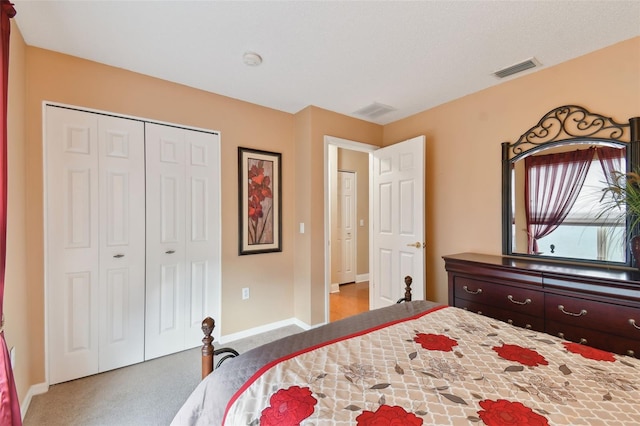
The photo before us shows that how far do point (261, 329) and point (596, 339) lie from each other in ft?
9.06

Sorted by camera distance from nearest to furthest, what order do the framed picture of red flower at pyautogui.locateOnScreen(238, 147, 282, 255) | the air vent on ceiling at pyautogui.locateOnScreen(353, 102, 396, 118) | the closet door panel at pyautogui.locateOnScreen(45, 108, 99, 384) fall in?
the closet door panel at pyautogui.locateOnScreen(45, 108, 99, 384), the framed picture of red flower at pyautogui.locateOnScreen(238, 147, 282, 255), the air vent on ceiling at pyautogui.locateOnScreen(353, 102, 396, 118)

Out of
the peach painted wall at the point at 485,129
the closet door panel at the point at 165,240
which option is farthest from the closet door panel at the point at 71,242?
the peach painted wall at the point at 485,129

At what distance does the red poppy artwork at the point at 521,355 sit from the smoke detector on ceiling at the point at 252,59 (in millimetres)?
2350

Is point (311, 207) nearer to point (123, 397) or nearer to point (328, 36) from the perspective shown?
point (328, 36)

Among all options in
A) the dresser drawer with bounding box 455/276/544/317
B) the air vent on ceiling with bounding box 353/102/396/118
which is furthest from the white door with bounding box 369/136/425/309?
the dresser drawer with bounding box 455/276/544/317

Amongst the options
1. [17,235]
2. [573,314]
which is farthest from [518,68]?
[17,235]

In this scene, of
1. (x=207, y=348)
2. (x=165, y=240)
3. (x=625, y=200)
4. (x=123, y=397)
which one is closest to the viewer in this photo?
(x=207, y=348)

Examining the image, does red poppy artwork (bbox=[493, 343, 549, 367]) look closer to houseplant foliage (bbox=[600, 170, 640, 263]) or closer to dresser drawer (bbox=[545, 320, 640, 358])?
dresser drawer (bbox=[545, 320, 640, 358])

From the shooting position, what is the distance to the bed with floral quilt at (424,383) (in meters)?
0.83

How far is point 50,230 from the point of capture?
84.0 inches

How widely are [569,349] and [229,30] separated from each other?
252cm

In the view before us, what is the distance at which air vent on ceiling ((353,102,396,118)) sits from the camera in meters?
3.17

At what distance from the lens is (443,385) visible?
3.20 ft

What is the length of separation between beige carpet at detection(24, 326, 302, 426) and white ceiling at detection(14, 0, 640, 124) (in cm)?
248
